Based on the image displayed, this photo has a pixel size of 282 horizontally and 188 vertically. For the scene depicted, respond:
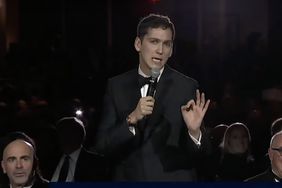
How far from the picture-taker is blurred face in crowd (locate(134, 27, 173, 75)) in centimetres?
329

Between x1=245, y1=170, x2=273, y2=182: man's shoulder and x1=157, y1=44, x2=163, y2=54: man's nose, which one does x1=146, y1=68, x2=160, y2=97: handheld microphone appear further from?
x1=245, y1=170, x2=273, y2=182: man's shoulder

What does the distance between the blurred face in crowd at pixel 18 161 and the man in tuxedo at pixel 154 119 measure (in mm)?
284

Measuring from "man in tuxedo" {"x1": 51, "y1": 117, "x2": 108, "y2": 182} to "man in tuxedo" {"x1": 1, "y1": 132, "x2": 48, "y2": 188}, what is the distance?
0.08 metres

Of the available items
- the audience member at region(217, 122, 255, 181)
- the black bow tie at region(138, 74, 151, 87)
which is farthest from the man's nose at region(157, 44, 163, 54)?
the audience member at region(217, 122, 255, 181)

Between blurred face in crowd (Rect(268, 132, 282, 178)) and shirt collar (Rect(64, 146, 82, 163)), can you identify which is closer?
blurred face in crowd (Rect(268, 132, 282, 178))

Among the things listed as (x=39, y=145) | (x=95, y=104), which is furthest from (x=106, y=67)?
(x=39, y=145)

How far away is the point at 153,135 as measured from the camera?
331cm

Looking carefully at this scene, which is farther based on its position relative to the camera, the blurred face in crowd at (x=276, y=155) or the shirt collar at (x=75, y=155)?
the shirt collar at (x=75, y=155)

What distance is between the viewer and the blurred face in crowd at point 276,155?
3248 mm

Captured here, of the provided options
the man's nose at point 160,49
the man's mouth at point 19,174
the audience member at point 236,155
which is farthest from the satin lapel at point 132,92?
the man's mouth at point 19,174

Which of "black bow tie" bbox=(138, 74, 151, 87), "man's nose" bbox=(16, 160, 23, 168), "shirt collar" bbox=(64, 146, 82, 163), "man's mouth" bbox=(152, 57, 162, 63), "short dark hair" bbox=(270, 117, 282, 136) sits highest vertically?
"man's mouth" bbox=(152, 57, 162, 63)

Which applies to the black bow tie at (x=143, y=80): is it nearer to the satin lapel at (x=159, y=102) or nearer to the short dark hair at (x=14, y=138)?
the satin lapel at (x=159, y=102)

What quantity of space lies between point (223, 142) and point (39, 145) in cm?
73

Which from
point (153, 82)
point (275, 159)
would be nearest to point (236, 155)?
point (275, 159)
